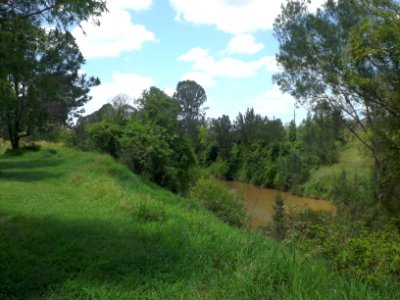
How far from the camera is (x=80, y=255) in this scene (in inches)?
269

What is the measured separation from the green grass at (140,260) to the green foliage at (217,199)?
240 inches

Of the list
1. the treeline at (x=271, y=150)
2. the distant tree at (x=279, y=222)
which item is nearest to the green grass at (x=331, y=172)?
the treeline at (x=271, y=150)

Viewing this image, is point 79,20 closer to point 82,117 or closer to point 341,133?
point 341,133

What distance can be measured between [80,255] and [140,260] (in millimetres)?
861

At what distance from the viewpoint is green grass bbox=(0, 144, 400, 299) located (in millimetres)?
5102

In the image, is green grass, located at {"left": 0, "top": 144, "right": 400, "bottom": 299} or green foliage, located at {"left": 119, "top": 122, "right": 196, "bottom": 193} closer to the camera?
green grass, located at {"left": 0, "top": 144, "right": 400, "bottom": 299}

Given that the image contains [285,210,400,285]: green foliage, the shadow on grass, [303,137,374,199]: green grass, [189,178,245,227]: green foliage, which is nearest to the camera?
[285,210,400,285]: green foliage

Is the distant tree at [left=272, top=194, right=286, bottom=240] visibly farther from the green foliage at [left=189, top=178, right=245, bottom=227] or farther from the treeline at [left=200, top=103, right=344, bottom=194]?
the treeline at [left=200, top=103, right=344, bottom=194]

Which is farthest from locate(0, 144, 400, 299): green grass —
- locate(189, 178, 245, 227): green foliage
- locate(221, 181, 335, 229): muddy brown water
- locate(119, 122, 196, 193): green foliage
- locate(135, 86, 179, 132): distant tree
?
locate(135, 86, 179, 132): distant tree

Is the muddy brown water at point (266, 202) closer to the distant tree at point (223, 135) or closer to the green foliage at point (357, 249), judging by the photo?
the distant tree at point (223, 135)

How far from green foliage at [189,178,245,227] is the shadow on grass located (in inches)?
312

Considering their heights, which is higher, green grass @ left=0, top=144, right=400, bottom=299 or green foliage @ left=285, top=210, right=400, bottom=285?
green foliage @ left=285, top=210, right=400, bottom=285

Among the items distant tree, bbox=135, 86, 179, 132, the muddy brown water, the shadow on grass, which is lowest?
the muddy brown water

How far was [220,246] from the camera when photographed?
7.49 meters
